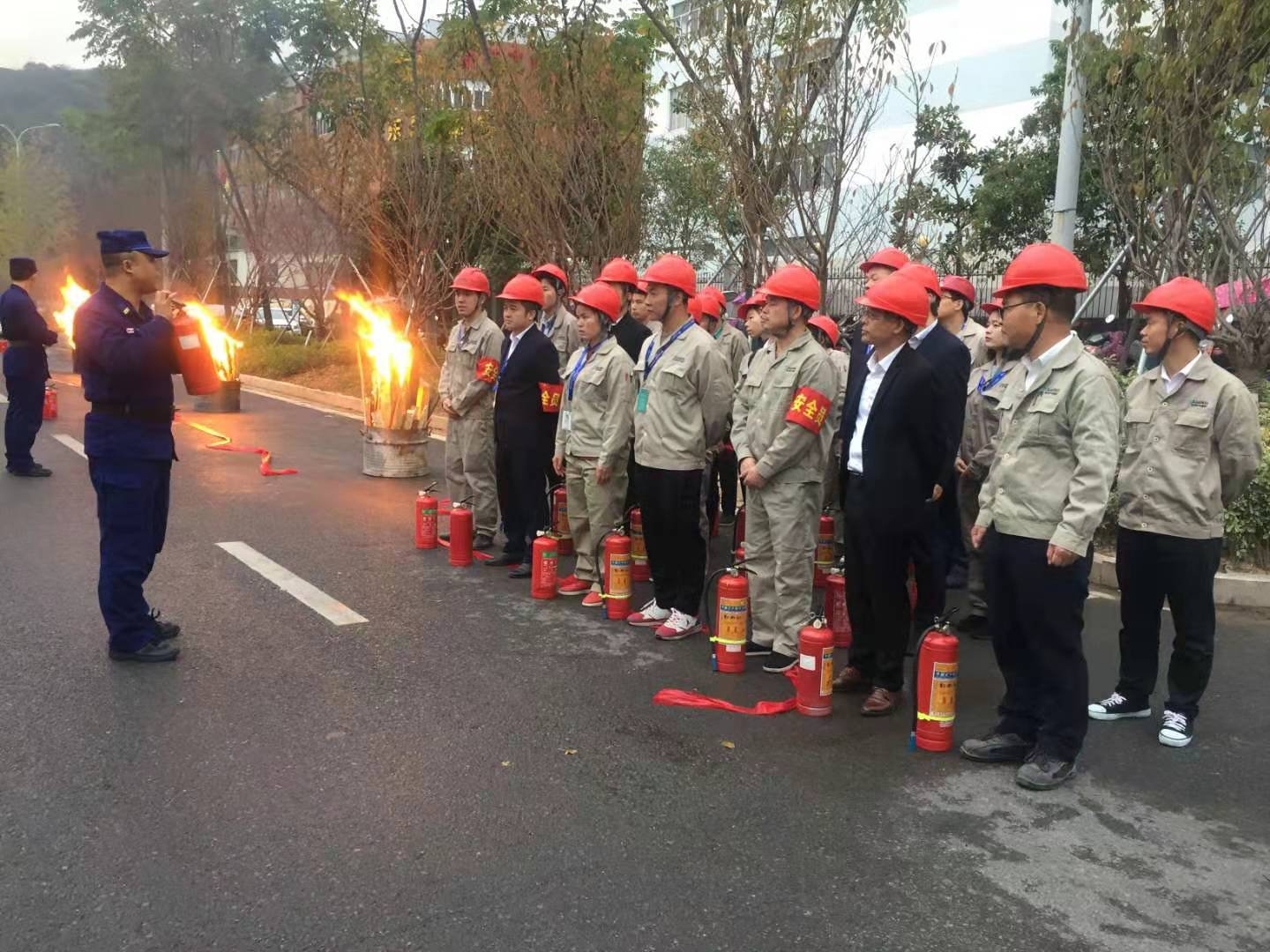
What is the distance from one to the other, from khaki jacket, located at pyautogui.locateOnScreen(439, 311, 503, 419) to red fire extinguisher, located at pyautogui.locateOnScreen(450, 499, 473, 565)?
80 cm

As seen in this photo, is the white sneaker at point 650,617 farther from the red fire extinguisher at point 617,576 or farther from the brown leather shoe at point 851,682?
the brown leather shoe at point 851,682

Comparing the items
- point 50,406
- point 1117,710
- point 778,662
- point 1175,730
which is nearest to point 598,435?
point 778,662

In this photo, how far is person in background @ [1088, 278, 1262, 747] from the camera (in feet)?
14.5

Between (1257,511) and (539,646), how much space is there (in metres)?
4.81

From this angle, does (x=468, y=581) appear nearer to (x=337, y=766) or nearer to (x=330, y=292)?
(x=337, y=766)

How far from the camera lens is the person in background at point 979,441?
20.0 feet

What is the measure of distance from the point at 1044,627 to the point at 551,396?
3.86 m

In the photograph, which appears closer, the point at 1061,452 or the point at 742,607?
the point at 1061,452

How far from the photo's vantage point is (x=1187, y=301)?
14.5 ft

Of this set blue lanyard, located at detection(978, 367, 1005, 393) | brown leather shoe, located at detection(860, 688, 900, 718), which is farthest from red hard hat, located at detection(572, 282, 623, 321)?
brown leather shoe, located at detection(860, 688, 900, 718)

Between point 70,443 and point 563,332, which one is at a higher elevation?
point 563,332

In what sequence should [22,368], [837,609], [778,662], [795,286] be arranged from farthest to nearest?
[22,368] < [837,609] < [778,662] < [795,286]

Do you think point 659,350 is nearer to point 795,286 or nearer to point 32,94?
point 795,286

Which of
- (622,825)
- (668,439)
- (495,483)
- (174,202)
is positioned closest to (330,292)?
(174,202)
